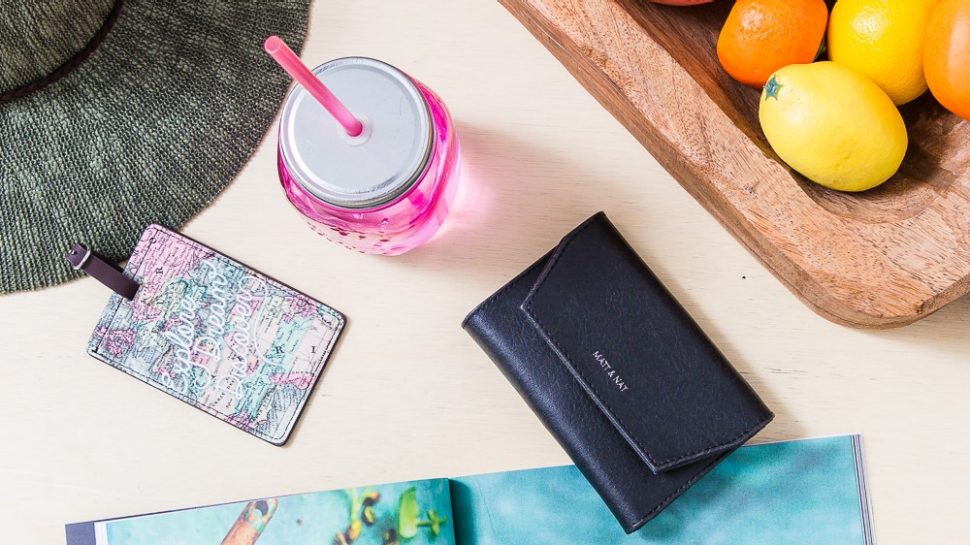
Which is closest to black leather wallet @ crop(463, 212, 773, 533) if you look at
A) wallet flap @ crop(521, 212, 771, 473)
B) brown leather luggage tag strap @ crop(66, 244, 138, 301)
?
wallet flap @ crop(521, 212, 771, 473)

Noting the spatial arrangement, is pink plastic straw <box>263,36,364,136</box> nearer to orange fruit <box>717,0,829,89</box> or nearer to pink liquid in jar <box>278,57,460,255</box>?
pink liquid in jar <box>278,57,460,255</box>

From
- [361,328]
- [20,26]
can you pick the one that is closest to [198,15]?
[20,26]

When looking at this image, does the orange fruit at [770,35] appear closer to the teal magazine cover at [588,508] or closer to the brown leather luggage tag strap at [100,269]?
the teal magazine cover at [588,508]

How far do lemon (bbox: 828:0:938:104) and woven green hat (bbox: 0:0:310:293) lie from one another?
0.37 m

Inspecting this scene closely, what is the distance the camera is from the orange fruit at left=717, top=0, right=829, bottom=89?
466mm

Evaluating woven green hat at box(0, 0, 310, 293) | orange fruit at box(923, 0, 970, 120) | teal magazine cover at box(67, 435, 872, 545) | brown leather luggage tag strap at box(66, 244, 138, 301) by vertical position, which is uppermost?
woven green hat at box(0, 0, 310, 293)

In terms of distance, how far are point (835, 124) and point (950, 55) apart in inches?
2.7

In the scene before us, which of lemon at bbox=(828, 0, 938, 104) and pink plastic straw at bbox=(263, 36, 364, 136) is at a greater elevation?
pink plastic straw at bbox=(263, 36, 364, 136)

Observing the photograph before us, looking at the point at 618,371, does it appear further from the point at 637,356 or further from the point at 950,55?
the point at 950,55

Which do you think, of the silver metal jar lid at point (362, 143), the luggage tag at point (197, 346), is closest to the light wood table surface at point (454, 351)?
the luggage tag at point (197, 346)

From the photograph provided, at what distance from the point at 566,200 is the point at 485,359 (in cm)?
13

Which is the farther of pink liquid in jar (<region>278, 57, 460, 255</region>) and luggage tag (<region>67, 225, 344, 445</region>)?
luggage tag (<region>67, 225, 344, 445</region>)

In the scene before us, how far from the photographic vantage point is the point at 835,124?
0.45m

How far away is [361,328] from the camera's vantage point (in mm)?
561
